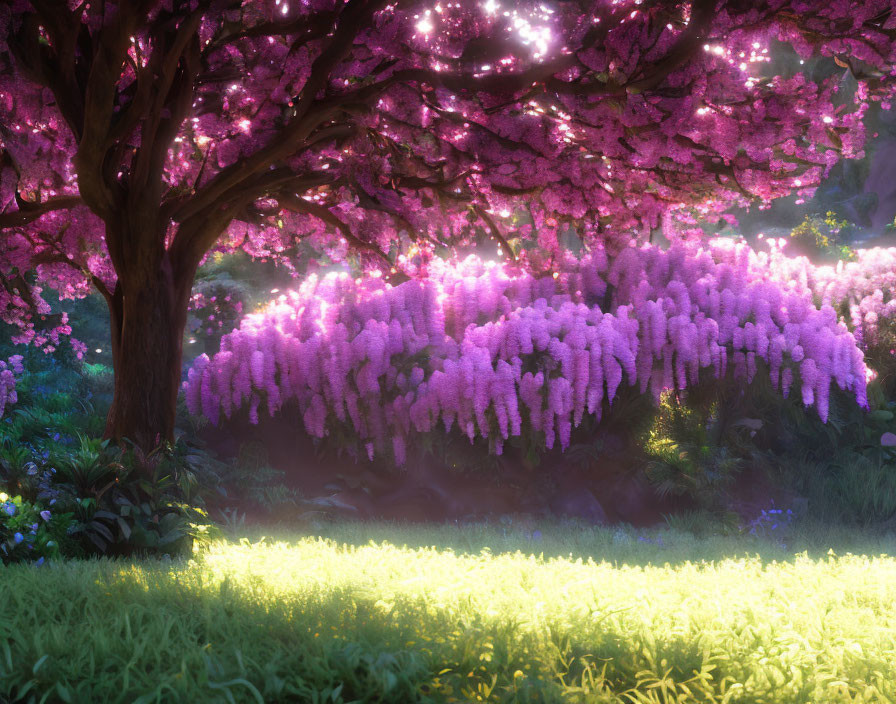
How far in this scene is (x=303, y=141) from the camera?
20.0 feet

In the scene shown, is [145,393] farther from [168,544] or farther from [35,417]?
[35,417]

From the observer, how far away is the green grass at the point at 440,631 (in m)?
2.87

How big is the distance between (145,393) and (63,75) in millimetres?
2484

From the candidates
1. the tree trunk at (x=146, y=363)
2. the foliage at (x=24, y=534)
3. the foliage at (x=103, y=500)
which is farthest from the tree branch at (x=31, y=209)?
the foliage at (x=24, y=534)

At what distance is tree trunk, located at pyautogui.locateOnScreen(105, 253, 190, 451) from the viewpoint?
6301 millimetres

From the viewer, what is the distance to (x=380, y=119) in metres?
6.14

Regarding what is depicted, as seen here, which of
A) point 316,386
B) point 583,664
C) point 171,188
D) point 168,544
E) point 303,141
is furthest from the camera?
point 316,386

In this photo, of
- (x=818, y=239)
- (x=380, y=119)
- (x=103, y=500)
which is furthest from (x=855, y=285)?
(x=818, y=239)

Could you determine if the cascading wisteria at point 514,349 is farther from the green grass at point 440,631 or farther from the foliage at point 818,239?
the foliage at point 818,239

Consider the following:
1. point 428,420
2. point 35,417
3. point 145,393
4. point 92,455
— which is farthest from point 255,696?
point 35,417

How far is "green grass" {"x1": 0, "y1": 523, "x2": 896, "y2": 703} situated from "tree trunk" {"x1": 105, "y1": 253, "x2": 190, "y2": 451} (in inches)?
63.9

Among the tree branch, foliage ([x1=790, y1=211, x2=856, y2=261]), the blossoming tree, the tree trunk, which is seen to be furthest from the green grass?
foliage ([x1=790, y1=211, x2=856, y2=261])

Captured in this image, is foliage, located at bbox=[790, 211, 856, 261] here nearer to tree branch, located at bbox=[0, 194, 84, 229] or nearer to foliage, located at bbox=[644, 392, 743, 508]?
foliage, located at bbox=[644, 392, 743, 508]

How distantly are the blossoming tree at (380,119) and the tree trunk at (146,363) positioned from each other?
0.06ft
